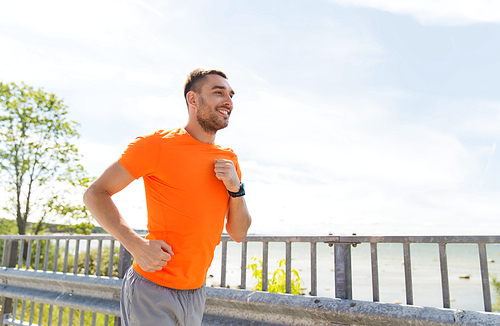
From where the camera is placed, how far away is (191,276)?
1949mm

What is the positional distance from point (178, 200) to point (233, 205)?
1.34ft

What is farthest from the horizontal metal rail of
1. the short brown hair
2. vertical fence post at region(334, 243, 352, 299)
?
the short brown hair

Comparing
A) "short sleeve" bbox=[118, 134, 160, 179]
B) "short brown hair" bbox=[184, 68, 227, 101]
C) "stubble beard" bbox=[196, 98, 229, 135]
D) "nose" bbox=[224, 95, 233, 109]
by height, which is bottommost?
"short sleeve" bbox=[118, 134, 160, 179]

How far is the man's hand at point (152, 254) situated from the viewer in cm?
180

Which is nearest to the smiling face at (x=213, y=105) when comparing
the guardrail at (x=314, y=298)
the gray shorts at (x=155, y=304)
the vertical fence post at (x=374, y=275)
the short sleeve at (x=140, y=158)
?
the short sleeve at (x=140, y=158)

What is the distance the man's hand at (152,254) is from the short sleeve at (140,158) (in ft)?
1.27

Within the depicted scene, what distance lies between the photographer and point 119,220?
1.88 meters

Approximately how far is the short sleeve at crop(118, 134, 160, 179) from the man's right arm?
38 mm

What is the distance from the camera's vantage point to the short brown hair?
2238 millimetres

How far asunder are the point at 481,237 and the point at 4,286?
583 cm

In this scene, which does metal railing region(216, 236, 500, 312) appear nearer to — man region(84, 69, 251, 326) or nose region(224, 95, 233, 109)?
man region(84, 69, 251, 326)

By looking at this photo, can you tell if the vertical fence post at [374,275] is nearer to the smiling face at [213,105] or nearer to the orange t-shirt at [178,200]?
the orange t-shirt at [178,200]

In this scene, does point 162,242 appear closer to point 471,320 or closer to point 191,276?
Result: point 191,276

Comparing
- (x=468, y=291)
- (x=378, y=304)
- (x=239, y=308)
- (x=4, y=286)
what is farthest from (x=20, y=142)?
(x=468, y=291)
